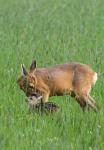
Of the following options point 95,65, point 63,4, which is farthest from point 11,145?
point 63,4

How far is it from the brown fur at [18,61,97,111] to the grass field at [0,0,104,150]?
116 mm

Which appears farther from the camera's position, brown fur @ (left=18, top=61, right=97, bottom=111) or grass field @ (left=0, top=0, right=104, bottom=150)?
brown fur @ (left=18, top=61, right=97, bottom=111)

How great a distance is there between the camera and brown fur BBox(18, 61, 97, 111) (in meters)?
7.26

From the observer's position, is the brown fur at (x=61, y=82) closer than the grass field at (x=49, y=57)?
No

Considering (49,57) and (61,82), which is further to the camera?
(49,57)

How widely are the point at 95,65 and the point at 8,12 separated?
893cm

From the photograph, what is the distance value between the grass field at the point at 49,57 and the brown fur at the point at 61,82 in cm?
12

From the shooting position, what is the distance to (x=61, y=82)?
298 inches

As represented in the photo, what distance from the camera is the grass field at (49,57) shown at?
554 cm

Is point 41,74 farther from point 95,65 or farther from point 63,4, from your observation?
point 63,4

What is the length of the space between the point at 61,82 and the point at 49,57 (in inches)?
94.9

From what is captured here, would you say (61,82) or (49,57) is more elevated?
(49,57)

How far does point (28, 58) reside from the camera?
985 centimetres

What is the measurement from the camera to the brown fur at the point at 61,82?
23.8 feet
